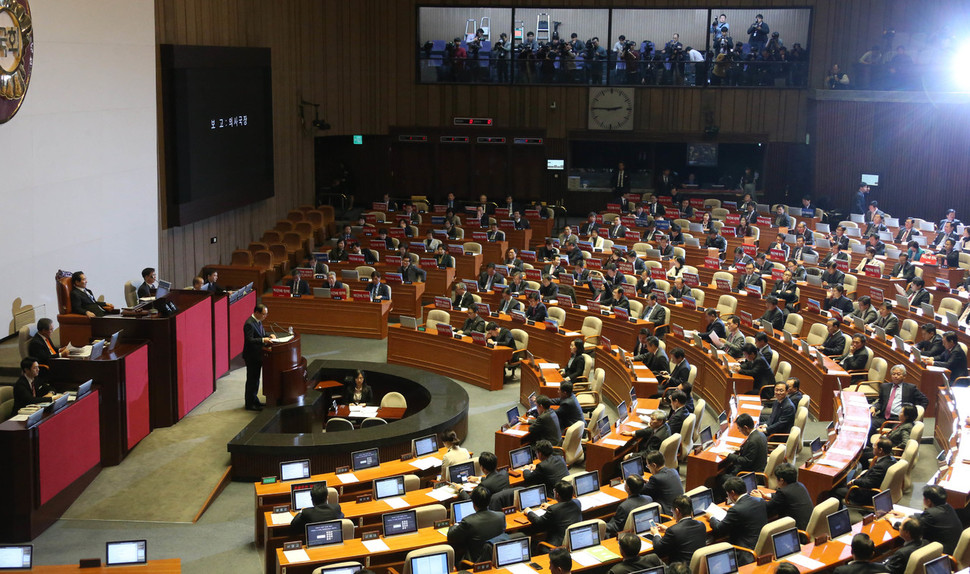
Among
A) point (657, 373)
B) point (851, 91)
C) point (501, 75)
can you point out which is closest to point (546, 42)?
point (501, 75)

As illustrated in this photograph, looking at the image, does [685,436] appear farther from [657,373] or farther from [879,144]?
[879,144]

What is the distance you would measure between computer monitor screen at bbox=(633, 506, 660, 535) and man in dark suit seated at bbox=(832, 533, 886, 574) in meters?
1.73

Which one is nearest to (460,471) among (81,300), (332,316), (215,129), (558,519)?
(558,519)

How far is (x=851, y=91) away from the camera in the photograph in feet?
87.6

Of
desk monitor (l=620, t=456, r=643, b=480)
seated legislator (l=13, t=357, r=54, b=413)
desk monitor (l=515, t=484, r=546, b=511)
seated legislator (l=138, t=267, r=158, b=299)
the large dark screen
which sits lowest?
desk monitor (l=515, t=484, r=546, b=511)

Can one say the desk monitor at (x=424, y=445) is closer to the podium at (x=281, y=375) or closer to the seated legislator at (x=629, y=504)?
the seated legislator at (x=629, y=504)

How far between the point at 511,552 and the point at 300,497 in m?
2.36

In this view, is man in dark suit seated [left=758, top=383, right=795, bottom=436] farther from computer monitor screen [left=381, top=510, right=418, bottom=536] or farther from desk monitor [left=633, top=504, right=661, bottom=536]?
computer monitor screen [left=381, top=510, right=418, bottom=536]

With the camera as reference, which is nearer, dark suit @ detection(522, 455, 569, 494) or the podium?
dark suit @ detection(522, 455, 569, 494)

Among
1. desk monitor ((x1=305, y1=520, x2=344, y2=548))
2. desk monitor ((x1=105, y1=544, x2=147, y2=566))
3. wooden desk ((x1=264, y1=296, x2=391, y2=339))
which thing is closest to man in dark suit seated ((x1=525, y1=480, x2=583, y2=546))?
desk monitor ((x1=305, y1=520, x2=344, y2=548))

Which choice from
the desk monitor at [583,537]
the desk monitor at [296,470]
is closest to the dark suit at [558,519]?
the desk monitor at [583,537]

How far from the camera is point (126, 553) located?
8266mm

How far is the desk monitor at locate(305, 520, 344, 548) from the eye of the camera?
29.3 feet

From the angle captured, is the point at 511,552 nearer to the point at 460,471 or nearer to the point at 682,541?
the point at 682,541
